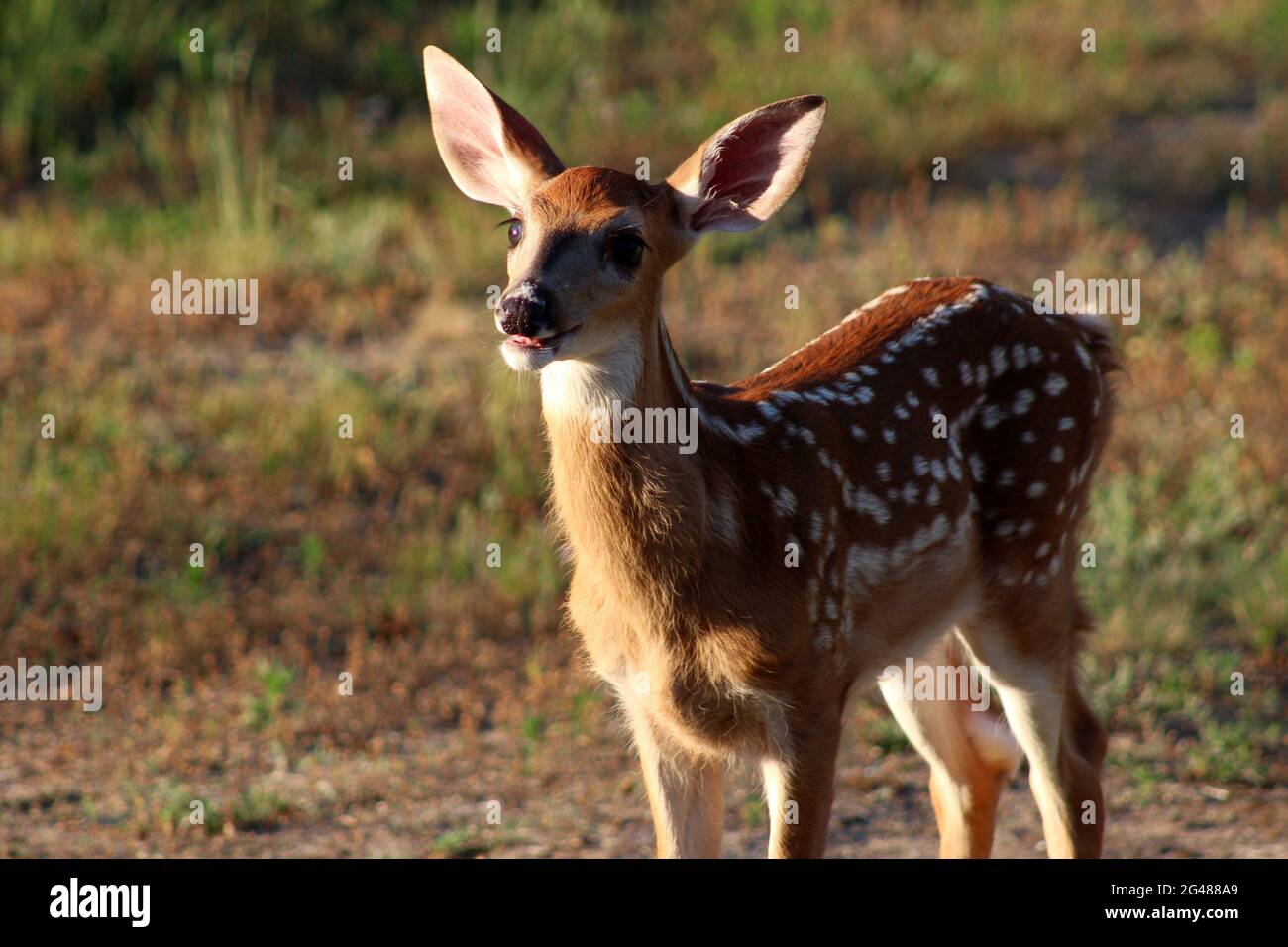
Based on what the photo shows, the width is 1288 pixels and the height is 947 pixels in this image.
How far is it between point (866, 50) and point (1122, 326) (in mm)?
4008

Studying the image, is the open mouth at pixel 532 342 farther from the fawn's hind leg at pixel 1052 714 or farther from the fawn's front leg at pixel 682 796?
the fawn's hind leg at pixel 1052 714

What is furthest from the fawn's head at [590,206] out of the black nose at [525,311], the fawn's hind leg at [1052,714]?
the fawn's hind leg at [1052,714]

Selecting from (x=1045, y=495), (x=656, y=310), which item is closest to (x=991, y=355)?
(x=1045, y=495)

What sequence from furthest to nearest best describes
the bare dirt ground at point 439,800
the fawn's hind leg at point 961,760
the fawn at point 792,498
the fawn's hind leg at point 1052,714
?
the bare dirt ground at point 439,800, the fawn's hind leg at point 961,760, the fawn's hind leg at point 1052,714, the fawn at point 792,498

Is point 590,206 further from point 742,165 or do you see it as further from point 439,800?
point 439,800

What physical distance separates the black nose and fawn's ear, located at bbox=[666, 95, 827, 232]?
73 cm

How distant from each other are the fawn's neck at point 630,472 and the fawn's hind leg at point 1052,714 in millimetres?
1308

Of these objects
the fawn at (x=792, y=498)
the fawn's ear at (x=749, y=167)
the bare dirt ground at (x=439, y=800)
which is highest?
the fawn's ear at (x=749, y=167)

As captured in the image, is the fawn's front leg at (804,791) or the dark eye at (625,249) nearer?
the dark eye at (625,249)

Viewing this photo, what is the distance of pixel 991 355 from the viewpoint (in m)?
5.88

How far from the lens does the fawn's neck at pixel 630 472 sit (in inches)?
192

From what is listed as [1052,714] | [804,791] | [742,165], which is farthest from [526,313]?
[1052,714]
